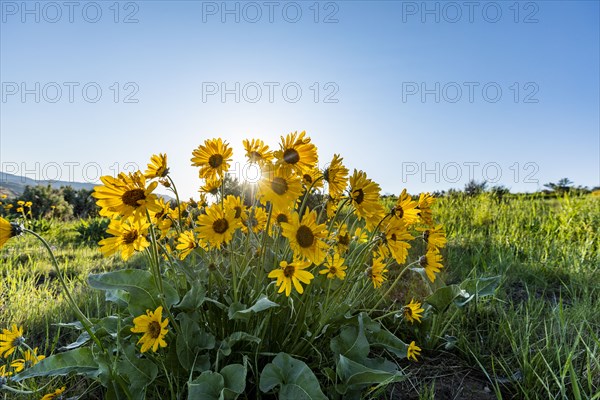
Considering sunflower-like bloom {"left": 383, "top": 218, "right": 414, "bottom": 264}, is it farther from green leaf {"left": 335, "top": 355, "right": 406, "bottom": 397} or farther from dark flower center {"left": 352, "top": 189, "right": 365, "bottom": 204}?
green leaf {"left": 335, "top": 355, "right": 406, "bottom": 397}

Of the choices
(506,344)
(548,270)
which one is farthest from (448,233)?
(506,344)

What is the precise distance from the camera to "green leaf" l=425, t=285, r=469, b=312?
1.72 m

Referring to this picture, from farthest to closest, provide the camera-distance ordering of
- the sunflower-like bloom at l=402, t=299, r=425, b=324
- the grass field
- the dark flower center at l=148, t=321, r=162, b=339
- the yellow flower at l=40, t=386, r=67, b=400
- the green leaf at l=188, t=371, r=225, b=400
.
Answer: the sunflower-like bloom at l=402, t=299, r=425, b=324 → the grass field → the yellow flower at l=40, t=386, r=67, b=400 → the dark flower center at l=148, t=321, r=162, b=339 → the green leaf at l=188, t=371, r=225, b=400

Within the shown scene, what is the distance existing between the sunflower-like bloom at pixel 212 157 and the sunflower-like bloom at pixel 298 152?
0.23 m

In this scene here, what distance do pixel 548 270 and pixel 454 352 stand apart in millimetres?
1696

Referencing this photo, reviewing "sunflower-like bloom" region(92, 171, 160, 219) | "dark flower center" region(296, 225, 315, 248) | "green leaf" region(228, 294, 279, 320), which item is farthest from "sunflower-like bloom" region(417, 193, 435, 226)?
"sunflower-like bloom" region(92, 171, 160, 219)

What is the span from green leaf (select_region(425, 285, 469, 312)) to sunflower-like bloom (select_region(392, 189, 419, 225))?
0.51 meters

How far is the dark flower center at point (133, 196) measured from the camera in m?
1.14

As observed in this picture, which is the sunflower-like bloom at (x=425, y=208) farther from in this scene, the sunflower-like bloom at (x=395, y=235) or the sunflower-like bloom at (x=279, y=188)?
the sunflower-like bloom at (x=279, y=188)

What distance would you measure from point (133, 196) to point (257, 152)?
0.49 meters

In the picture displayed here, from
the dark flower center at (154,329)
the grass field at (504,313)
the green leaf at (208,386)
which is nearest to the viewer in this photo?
the green leaf at (208,386)

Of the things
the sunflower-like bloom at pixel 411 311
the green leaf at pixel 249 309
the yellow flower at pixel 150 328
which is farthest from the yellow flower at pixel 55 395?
the sunflower-like bloom at pixel 411 311

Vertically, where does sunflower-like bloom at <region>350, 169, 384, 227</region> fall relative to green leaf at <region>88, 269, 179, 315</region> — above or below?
above

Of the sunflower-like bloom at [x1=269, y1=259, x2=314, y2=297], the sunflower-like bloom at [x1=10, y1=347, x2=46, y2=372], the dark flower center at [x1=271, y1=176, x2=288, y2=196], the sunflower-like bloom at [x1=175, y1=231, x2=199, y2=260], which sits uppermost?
the dark flower center at [x1=271, y1=176, x2=288, y2=196]
